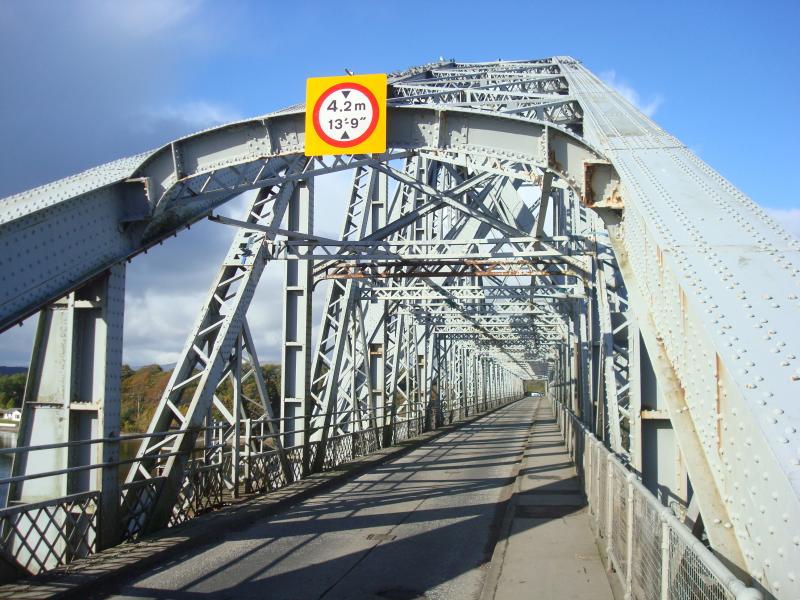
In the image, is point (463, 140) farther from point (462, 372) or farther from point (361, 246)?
point (462, 372)

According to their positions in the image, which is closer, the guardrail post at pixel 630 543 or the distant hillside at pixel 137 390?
the guardrail post at pixel 630 543

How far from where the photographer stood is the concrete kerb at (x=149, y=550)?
753 centimetres

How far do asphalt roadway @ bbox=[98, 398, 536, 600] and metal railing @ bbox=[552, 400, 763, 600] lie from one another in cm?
161

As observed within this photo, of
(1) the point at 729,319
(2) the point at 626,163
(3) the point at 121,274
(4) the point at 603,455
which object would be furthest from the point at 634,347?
(3) the point at 121,274

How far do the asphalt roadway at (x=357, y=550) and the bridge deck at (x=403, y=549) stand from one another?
2cm

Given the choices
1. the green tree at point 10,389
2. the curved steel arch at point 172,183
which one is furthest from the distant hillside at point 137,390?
the curved steel arch at point 172,183

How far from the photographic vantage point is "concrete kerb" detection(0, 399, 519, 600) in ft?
24.7

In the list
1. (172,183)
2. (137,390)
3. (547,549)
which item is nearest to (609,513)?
(547,549)

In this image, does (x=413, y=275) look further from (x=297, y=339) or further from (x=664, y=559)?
(x=664, y=559)

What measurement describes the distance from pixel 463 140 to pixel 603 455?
4.46 m

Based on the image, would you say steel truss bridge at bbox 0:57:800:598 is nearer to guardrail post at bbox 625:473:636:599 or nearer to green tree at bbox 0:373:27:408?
guardrail post at bbox 625:473:636:599

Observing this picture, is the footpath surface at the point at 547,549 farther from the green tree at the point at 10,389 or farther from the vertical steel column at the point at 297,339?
the green tree at the point at 10,389

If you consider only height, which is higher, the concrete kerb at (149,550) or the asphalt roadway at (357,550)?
the concrete kerb at (149,550)

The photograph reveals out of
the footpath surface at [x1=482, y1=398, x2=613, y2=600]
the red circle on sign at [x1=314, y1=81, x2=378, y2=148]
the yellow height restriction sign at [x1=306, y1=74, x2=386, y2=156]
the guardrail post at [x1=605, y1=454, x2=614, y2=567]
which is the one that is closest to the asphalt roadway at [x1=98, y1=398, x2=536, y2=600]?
the footpath surface at [x1=482, y1=398, x2=613, y2=600]
